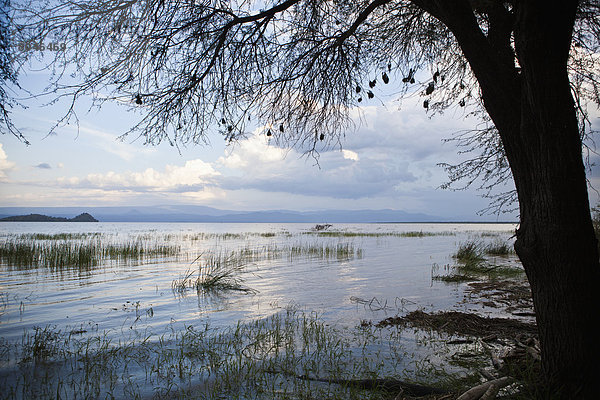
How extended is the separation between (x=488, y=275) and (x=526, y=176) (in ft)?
38.8

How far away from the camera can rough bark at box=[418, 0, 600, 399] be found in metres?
2.89

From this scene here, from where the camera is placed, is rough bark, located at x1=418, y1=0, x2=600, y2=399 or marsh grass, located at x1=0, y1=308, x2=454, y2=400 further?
marsh grass, located at x1=0, y1=308, x2=454, y2=400

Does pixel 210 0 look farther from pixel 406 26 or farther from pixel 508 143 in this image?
pixel 508 143

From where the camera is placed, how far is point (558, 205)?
117 inches

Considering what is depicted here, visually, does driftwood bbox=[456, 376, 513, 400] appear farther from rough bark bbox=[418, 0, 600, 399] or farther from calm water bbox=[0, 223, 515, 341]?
calm water bbox=[0, 223, 515, 341]

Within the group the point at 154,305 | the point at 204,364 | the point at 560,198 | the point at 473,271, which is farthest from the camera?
the point at 473,271

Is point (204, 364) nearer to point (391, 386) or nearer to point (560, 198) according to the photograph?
point (391, 386)

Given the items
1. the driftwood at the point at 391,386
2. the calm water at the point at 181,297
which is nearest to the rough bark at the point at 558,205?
the driftwood at the point at 391,386

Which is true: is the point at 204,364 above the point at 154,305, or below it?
above

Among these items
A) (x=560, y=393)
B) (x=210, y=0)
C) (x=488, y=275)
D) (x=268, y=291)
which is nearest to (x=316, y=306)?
(x=268, y=291)

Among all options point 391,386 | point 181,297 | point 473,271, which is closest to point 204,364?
point 391,386

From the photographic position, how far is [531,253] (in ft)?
10.5

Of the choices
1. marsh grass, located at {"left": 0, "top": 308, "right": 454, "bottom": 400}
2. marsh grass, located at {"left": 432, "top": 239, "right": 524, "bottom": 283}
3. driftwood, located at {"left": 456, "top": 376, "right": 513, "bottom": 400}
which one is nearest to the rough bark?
driftwood, located at {"left": 456, "top": 376, "right": 513, "bottom": 400}

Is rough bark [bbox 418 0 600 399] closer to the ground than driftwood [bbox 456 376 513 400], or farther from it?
farther from it
